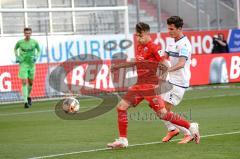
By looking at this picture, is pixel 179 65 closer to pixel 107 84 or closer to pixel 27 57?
pixel 27 57

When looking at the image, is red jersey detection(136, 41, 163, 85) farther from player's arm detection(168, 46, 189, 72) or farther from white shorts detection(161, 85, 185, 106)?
white shorts detection(161, 85, 185, 106)

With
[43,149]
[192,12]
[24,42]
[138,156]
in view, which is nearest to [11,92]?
[24,42]

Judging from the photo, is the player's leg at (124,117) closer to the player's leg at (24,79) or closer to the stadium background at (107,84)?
the stadium background at (107,84)

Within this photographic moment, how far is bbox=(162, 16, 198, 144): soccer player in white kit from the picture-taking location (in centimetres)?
1274

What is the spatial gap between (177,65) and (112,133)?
9.43ft

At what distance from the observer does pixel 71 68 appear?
26891 mm

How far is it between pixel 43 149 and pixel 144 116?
6375 mm

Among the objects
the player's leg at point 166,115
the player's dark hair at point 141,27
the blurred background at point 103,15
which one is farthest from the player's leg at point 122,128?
the blurred background at point 103,15

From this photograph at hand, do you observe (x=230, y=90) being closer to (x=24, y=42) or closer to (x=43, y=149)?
(x=24, y=42)

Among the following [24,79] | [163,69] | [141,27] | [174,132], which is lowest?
[174,132]

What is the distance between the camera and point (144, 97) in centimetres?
1262

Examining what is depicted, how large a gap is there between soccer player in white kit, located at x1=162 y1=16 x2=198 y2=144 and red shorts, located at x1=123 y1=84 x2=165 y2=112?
1.04 feet

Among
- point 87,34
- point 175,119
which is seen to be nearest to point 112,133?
point 175,119

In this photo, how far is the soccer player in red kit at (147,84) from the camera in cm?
1255
